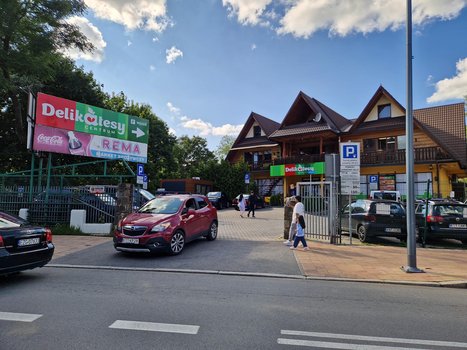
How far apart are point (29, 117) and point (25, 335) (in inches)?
475

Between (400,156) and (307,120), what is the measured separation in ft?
32.1

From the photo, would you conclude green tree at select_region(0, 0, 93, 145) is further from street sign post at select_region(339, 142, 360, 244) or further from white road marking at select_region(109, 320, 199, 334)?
white road marking at select_region(109, 320, 199, 334)

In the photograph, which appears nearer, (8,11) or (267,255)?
(267,255)

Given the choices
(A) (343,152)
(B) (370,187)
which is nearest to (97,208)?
(A) (343,152)

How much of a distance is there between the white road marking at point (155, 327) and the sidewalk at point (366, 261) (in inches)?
150

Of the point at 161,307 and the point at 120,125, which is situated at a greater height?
the point at 120,125

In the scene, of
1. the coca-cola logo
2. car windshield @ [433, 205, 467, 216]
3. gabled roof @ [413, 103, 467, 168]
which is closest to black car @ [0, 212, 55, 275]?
the coca-cola logo

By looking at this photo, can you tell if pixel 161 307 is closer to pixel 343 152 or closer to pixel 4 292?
pixel 4 292

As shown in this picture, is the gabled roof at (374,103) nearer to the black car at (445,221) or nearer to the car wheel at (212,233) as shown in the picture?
the black car at (445,221)

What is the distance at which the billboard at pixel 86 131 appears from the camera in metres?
14.1

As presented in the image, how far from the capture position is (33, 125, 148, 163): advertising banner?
1412 cm

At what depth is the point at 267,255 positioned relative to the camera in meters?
9.39

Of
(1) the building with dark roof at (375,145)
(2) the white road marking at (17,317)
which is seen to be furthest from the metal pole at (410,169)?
(1) the building with dark roof at (375,145)

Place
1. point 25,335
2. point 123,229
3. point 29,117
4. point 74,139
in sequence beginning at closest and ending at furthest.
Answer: point 25,335, point 123,229, point 29,117, point 74,139
